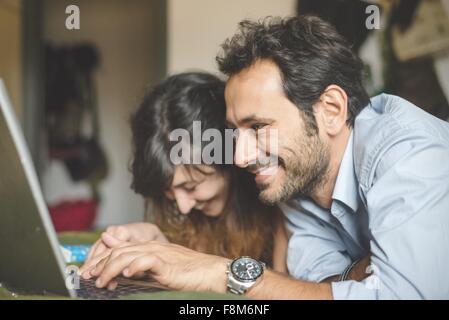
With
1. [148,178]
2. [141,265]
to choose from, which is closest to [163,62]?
[148,178]

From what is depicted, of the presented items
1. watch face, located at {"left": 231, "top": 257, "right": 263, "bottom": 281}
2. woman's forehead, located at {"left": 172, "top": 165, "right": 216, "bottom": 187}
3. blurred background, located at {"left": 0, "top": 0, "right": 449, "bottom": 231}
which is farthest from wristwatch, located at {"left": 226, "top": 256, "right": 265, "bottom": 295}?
blurred background, located at {"left": 0, "top": 0, "right": 449, "bottom": 231}

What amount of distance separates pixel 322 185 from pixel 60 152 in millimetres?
2534

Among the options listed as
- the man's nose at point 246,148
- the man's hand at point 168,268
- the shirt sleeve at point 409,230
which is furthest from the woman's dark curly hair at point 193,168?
the shirt sleeve at point 409,230

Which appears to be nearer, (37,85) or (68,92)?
(37,85)

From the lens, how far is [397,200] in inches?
28.2

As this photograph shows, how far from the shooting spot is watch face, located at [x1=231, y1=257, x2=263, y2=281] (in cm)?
74

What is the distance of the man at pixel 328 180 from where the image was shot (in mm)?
693

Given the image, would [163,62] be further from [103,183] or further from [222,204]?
[103,183]

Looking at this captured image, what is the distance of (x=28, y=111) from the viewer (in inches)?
106

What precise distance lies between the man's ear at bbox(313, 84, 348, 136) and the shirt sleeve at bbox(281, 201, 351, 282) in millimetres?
214

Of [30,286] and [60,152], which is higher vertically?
[30,286]

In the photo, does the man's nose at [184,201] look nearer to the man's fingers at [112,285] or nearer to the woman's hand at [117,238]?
the woman's hand at [117,238]

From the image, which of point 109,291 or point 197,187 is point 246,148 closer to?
point 197,187

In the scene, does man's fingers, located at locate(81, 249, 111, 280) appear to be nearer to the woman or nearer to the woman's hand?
the woman's hand
